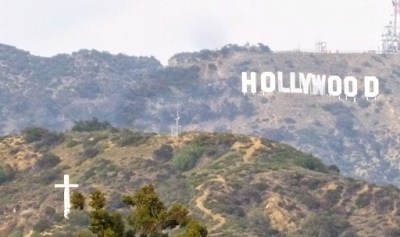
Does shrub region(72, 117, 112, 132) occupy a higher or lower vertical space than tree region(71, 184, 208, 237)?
lower

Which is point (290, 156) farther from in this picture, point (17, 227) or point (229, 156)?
point (17, 227)

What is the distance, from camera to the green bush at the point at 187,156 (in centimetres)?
12431

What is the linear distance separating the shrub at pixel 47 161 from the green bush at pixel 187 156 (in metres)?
8.83

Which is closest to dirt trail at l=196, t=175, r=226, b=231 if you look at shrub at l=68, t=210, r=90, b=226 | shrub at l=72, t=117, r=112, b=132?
shrub at l=68, t=210, r=90, b=226

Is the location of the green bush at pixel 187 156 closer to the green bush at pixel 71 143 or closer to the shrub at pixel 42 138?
the green bush at pixel 71 143

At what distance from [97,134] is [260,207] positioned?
25283 mm

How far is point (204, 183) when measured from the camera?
118 meters

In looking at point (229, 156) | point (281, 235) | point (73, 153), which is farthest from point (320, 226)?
point (73, 153)

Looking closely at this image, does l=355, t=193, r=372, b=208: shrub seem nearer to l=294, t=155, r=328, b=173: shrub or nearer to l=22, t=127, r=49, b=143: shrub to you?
l=294, t=155, r=328, b=173: shrub

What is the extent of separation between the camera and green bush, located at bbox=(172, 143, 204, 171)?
124312 mm

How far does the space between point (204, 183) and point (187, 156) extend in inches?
306

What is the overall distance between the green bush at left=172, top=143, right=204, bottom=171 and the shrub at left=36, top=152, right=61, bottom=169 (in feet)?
29.0

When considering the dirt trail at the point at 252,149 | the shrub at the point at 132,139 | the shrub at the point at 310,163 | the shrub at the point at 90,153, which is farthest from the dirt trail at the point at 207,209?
the shrub at the point at 90,153

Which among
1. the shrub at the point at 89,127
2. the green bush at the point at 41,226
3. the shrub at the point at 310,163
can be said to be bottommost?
the green bush at the point at 41,226
